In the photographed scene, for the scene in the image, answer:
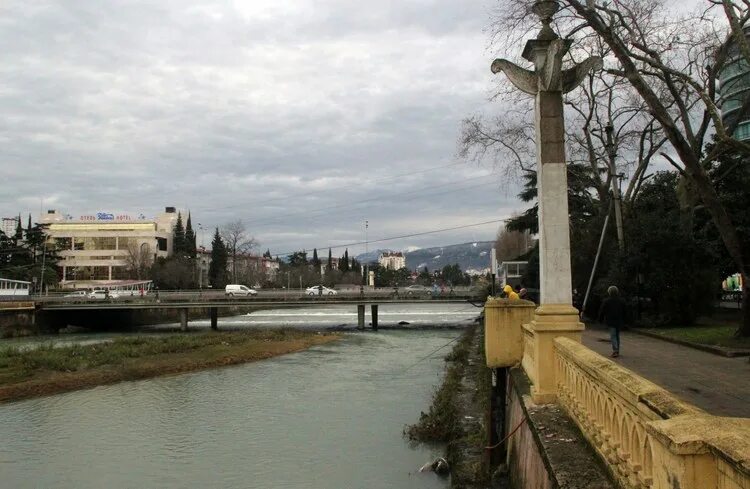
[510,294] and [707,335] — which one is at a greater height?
[510,294]

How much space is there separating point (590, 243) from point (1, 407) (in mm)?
27458

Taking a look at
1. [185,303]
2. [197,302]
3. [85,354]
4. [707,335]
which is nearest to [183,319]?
[185,303]

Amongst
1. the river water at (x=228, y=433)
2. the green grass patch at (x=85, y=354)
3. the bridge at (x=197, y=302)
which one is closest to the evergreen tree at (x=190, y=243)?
the bridge at (x=197, y=302)

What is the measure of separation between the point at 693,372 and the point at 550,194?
22.1 ft

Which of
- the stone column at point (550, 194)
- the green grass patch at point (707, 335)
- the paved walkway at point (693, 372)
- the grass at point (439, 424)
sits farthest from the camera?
the green grass patch at point (707, 335)

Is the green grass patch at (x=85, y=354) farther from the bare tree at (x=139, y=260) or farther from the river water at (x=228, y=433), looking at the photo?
the bare tree at (x=139, y=260)

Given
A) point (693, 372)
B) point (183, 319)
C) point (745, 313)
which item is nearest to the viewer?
point (693, 372)

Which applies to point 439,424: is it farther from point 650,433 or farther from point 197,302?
point 197,302

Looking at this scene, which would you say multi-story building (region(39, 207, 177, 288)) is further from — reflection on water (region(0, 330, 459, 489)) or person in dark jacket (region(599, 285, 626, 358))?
person in dark jacket (region(599, 285, 626, 358))

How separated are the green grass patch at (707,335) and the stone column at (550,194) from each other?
10.8 m

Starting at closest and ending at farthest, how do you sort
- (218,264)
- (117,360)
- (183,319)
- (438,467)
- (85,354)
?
(438,467) < (117,360) < (85,354) < (183,319) < (218,264)

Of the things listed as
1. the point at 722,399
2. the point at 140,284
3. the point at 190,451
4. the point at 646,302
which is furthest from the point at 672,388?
the point at 140,284

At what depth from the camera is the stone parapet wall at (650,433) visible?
2678 millimetres

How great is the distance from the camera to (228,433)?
653 inches
